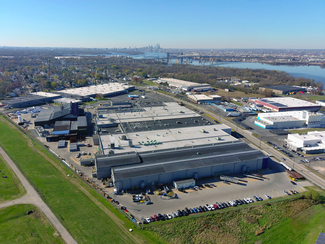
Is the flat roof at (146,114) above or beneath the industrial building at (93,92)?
beneath

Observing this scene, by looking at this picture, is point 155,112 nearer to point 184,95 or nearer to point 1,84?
point 184,95

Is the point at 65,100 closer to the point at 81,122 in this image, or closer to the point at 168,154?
the point at 81,122

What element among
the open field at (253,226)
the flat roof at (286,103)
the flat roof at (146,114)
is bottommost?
the open field at (253,226)

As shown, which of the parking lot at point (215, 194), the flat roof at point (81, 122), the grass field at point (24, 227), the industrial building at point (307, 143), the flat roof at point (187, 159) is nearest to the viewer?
the grass field at point (24, 227)

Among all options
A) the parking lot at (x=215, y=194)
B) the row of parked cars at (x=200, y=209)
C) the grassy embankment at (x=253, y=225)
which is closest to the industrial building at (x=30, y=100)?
the parking lot at (x=215, y=194)

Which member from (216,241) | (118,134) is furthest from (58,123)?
(216,241)

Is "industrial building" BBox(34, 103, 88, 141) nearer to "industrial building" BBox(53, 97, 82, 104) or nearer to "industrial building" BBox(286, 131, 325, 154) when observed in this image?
"industrial building" BBox(53, 97, 82, 104)

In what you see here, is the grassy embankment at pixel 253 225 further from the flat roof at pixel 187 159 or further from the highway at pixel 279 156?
the flat roof at pixel 187 159
